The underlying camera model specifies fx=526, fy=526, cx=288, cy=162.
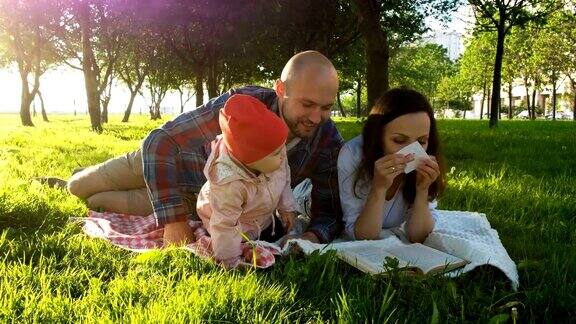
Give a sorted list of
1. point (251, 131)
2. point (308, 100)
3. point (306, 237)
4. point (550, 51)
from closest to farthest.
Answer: point (251, 131)
point (308, 100)
point (306, 237)
point (550, 51)

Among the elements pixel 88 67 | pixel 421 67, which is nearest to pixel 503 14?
pixel 88 67

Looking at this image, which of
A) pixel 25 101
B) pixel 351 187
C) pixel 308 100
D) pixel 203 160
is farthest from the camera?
pixel 25 101

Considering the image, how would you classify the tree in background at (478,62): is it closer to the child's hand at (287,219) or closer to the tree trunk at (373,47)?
the tree trunk at (373,47)

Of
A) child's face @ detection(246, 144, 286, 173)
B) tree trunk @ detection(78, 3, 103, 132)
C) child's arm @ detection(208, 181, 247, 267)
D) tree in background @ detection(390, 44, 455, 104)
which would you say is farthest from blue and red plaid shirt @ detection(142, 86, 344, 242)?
tree in background @ detection(390, 44, 455, 104)

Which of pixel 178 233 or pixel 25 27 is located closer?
pixel 178 233

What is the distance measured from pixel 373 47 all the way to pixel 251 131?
8982 millimetres

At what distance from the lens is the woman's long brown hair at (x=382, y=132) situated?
3.71 metres

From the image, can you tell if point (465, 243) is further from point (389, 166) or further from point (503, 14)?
point (503, 14)

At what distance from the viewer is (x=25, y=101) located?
26734 mm

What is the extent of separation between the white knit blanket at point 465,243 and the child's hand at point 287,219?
1.32 ft

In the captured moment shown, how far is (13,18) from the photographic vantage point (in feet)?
73.6

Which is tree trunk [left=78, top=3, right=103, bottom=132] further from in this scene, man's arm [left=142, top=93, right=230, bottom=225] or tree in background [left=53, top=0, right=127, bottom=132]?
man's arm [left=142, top=93, right=230, bottom=225]

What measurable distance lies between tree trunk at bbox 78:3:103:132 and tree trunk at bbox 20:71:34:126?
337 inches

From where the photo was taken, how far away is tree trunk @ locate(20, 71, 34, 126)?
84.3ft
